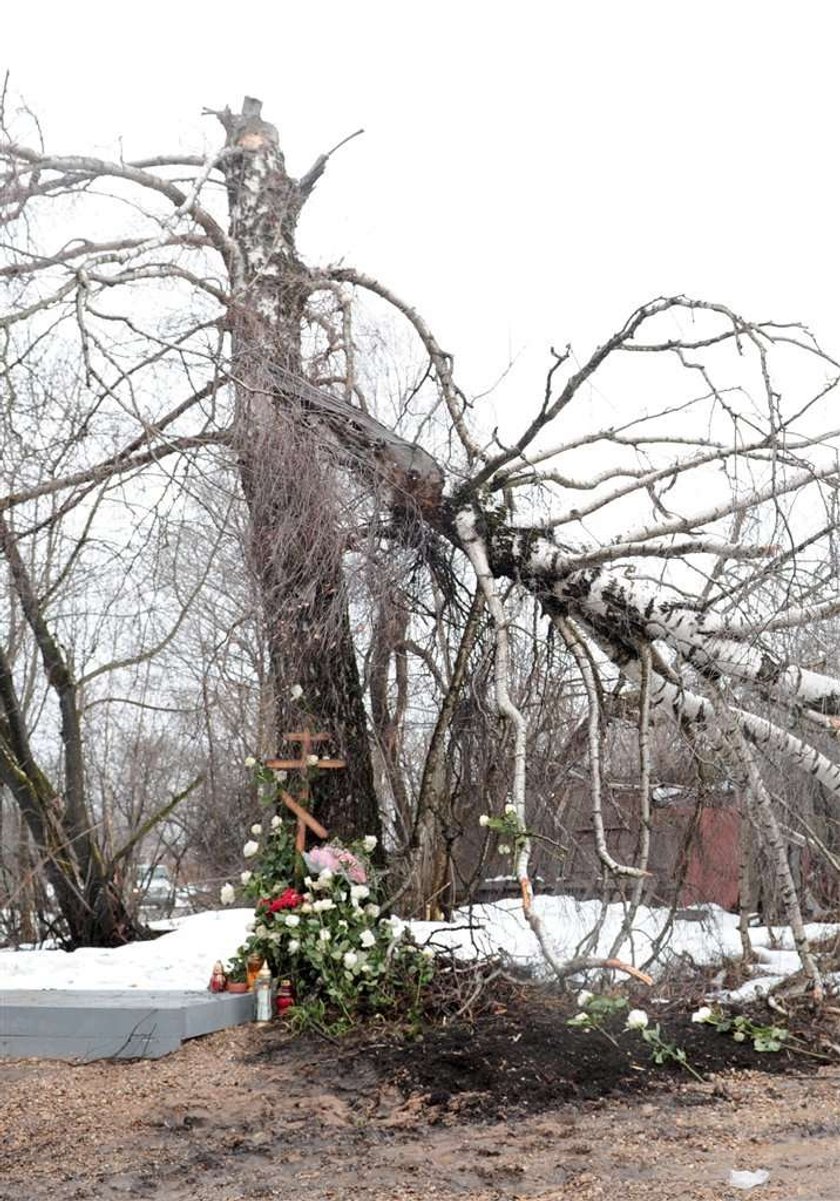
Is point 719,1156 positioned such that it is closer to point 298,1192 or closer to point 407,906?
point 298,1192

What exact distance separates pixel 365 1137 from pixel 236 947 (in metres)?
3.16

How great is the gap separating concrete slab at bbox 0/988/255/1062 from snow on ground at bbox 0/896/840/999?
0.56 meters

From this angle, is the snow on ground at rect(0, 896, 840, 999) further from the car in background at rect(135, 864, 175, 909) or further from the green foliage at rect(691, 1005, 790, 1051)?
the car in background at rect(135, 864, 175, 909)

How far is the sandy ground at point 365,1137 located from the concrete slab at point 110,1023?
185mm

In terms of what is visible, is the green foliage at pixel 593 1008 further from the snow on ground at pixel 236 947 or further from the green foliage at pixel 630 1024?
the snow on ground at pixel 236 947

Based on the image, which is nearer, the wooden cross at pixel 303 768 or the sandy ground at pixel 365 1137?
the sandy ground at pixel 365 1137

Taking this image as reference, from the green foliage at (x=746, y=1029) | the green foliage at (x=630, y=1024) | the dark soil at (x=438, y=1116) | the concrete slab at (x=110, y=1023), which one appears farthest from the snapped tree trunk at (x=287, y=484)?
the green foliage at (x=746, y=1029)

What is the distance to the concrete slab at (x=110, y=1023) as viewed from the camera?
19.7 feet

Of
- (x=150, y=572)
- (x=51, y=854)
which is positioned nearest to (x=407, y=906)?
(x=51, y=854)

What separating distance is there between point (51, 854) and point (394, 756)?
262 cm

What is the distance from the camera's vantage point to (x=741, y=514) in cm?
692

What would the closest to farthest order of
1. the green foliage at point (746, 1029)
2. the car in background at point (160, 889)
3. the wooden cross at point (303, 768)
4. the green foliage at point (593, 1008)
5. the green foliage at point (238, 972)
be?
the green foliage at point (593, 1008) → the green foliage at point (746, 1029) → the green foliage at point (238, 972) → the wooden cross at point (303, 768) → the car in background at point (160, 889)

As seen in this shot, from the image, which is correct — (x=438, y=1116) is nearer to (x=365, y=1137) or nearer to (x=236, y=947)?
(x=365, y=1137)

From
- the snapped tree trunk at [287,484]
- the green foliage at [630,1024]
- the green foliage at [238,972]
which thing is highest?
the snapped tree trunk at [287,484]
